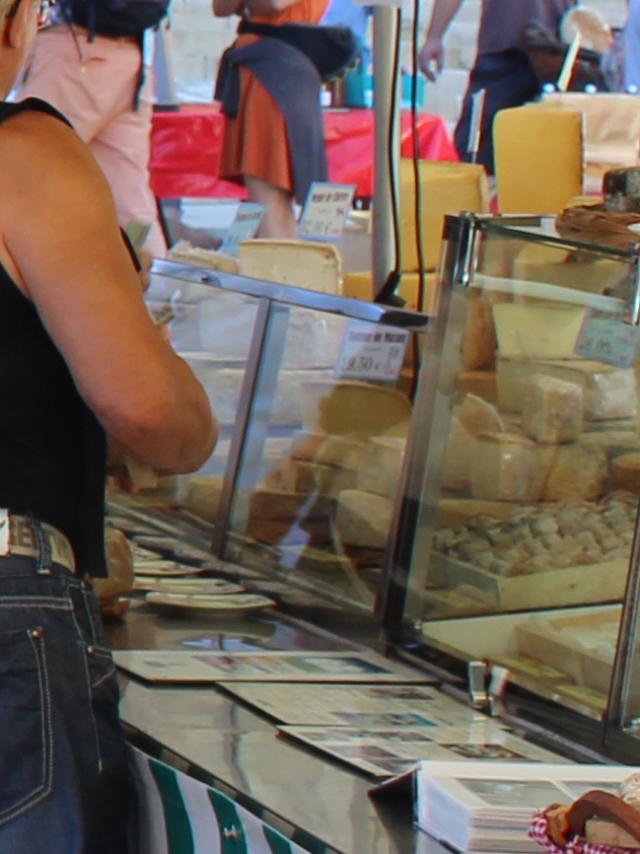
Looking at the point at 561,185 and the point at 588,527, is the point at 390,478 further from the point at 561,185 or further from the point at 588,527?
the point at 561,185

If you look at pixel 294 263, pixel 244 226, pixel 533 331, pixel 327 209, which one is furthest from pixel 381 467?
pixel 244 226

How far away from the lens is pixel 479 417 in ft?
8.42

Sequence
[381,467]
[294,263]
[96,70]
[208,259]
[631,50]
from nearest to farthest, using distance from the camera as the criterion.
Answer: [381,467] < [294,263] < [208,259] < [96,70] < [631,50]

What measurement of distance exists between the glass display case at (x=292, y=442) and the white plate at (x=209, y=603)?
0.24 ft

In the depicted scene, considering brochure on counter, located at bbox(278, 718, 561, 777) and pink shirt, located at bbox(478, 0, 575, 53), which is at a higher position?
pink shirt, located at bbox(478, 0, 575, 53)

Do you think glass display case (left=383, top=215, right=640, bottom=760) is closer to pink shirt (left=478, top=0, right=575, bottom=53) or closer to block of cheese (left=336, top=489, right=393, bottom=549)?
block of cheese (left=336, top=489, right=393, bottom=549)

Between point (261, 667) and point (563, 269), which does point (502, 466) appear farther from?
point (261, 667)

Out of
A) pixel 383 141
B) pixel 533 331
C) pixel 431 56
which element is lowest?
pixel 533 331

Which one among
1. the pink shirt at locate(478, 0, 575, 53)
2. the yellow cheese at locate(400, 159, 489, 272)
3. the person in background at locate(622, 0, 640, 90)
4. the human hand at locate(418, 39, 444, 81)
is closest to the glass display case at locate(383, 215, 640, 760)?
the yellow cheese at locate(400, 159, 489, 272)

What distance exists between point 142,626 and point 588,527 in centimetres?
76

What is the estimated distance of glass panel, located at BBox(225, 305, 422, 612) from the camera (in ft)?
9.11

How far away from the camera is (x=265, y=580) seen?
117 inches

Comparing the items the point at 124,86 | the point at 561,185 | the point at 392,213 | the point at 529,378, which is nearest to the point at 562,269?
the point at 529,378

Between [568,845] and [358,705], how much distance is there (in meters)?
0.90
